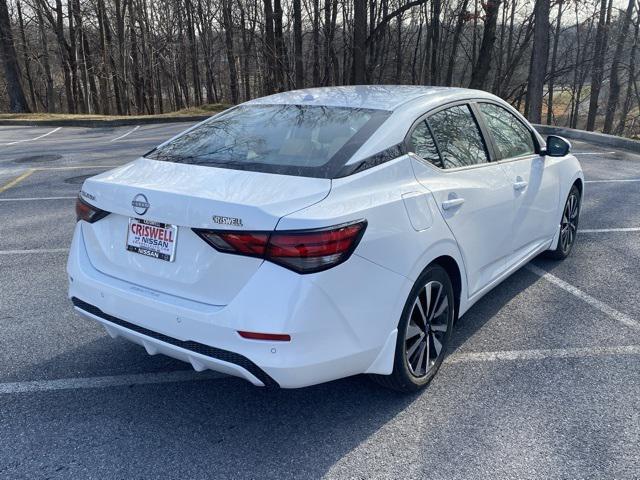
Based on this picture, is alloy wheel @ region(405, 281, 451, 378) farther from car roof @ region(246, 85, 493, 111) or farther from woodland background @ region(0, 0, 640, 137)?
woodland background @ region(0, 0, 640, 137)

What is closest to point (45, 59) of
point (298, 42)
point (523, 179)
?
point (298, 42)

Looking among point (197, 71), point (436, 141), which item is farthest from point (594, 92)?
point (436, 141)

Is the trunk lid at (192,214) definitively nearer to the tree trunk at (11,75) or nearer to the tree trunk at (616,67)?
the tree trunk at (11,75)

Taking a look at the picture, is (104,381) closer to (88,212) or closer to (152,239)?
(88,212)

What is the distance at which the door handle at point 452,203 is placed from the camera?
3004 millimetres

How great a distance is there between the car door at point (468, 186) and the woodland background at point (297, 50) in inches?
793

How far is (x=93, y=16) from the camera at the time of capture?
33781mm

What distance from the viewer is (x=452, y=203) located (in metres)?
3.06

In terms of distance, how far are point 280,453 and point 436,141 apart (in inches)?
75.3

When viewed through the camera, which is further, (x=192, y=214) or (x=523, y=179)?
(x=523, y=179)

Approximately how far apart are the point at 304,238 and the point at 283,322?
35 centimetres

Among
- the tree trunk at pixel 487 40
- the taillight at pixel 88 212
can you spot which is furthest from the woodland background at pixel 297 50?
the taillight at pixel 88 212

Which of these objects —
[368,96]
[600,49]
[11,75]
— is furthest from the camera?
[600,49]

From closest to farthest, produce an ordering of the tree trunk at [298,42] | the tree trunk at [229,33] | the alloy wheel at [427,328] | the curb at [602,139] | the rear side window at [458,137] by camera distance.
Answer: the alloy wheel at [427,328] < the rear side window at [458,137] < the curb at [602,139] < the tree trunk at [298,42] < the tree trunk at [229,33]
